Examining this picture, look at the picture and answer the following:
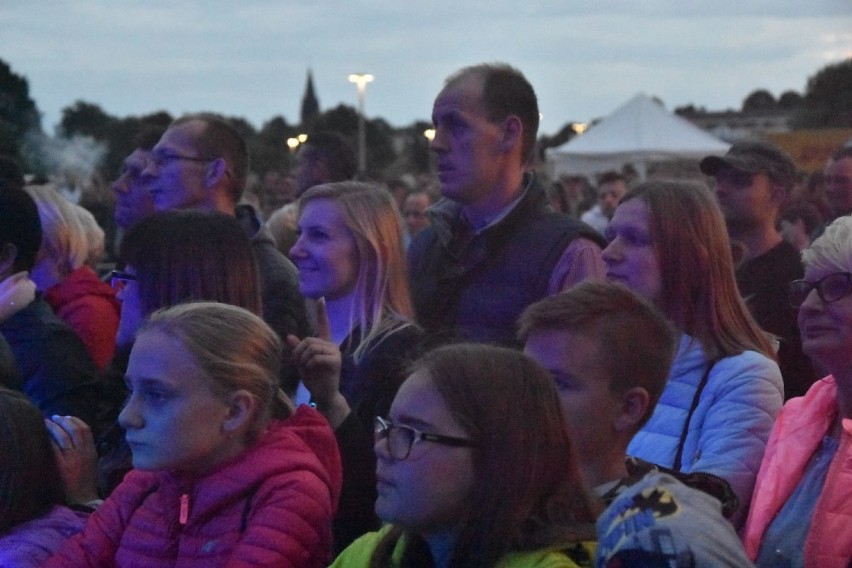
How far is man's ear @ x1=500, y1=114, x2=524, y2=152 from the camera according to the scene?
4.64 metres

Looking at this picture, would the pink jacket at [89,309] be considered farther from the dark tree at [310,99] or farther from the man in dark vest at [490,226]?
the dark tree at [310,99]

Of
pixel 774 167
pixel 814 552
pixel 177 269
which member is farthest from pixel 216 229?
pixel 774 167

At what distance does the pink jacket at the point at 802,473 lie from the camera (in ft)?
9.89

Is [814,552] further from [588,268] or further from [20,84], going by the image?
[20,84]

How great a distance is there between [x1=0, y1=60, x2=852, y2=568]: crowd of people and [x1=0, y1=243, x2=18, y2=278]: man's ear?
0.04 ft

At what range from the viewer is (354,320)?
420 centimetres

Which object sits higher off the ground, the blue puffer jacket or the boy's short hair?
the boy's short hair

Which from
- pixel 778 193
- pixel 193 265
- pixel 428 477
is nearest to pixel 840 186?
pixel 778 193

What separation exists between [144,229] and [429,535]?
184 cm

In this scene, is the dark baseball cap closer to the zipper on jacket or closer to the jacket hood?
the jacket hood

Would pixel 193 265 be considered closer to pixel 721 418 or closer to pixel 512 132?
pixel 512 132

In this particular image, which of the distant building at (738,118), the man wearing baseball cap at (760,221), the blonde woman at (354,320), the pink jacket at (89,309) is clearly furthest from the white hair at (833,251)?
the distant building at (738,118)

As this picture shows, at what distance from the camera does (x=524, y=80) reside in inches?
187

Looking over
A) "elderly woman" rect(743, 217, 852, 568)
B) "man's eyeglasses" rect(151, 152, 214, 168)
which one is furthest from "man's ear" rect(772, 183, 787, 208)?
"elderly woman" rect(743, 217, 852, 568)
